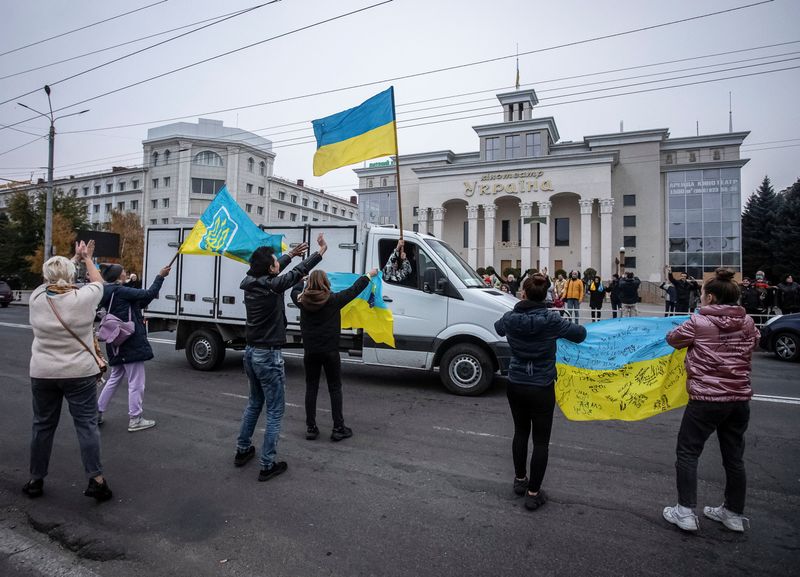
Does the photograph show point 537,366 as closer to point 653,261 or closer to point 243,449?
point 243,449

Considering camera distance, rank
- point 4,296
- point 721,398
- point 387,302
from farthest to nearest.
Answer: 1. point 4,296
2. point 387,302
3. point 721,398

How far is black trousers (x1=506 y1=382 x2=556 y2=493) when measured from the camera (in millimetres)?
3943

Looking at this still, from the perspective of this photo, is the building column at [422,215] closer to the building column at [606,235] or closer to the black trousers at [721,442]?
the building column at [606,235]

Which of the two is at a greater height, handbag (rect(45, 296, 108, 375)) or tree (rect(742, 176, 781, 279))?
tree (rect(742, 176, 781, 279))

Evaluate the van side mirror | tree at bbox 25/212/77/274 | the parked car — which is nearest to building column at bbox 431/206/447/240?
tree at bbox 25/212/77/274

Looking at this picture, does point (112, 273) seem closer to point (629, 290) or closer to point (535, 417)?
point (535, 417)

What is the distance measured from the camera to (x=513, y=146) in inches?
1965

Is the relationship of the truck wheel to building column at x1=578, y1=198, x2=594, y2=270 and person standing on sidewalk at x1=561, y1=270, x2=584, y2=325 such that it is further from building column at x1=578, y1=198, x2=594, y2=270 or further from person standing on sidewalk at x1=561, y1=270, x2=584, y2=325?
building column at x1=578, y1=198, x2=594, y2=270

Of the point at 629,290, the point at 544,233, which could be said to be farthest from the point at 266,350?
the point at 544,233

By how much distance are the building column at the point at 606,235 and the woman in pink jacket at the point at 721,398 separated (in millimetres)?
44172

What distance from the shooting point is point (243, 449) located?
4.83m

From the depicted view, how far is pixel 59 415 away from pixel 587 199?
46542 mm

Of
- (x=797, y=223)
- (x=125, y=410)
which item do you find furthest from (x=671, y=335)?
(x=797, y=223)

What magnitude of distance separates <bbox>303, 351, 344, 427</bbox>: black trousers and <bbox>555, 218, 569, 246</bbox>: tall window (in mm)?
47350
